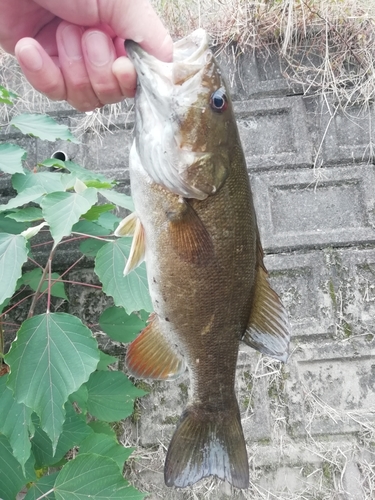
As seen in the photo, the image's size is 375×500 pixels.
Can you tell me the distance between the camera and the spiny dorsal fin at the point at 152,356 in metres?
1.12

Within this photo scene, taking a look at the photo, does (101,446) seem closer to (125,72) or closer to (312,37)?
(125,72)

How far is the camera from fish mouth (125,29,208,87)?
0.89m

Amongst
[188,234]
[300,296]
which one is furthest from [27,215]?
[300,296]

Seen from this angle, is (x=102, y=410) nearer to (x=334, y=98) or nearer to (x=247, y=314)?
(x=247, y=314)

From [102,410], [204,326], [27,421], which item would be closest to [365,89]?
[204,326]

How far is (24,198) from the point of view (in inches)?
57.4

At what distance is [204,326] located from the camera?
3.56ft

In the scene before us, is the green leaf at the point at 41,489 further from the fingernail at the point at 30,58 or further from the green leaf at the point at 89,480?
the fingernail at the point at 30,58

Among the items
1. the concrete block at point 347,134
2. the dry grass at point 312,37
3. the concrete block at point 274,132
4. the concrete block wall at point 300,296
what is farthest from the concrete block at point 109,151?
the concrete block at point 347,134

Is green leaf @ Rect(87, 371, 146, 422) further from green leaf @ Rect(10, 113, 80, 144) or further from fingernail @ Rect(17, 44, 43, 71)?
fingernail @ Rect(17, 44, 43, 71)

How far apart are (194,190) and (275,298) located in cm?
37

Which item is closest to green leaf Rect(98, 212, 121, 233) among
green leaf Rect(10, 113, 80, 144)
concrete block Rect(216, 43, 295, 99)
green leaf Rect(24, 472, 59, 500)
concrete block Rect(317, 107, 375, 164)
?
green leaf Rect(10, 113, 80, 144)

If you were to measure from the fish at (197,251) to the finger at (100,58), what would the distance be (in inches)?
2.2

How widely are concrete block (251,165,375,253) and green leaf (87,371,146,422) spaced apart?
3.01 feet
